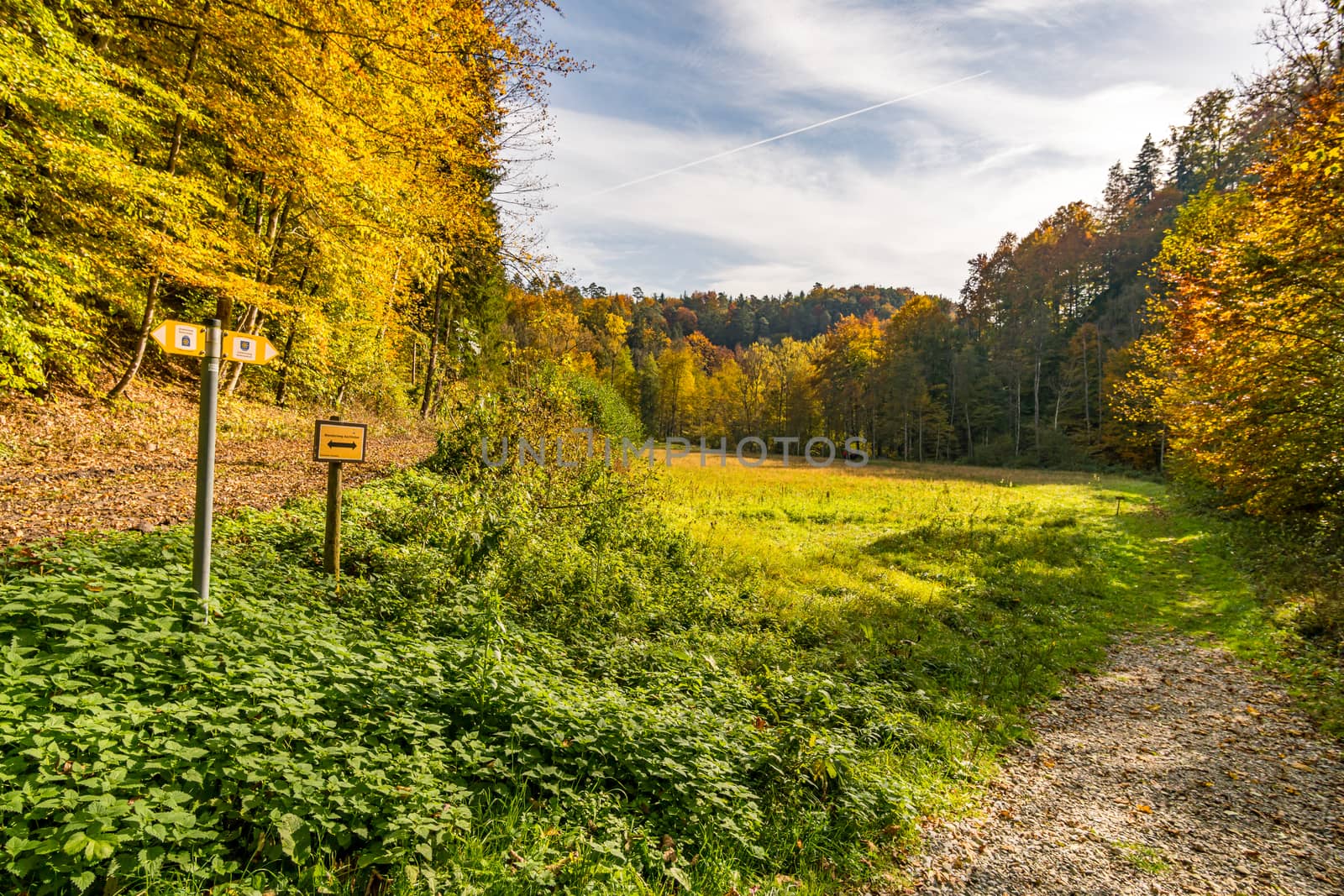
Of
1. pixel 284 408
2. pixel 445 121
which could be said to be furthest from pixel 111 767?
pixel 284 408

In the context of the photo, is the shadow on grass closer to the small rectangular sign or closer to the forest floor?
the small rectangular sign

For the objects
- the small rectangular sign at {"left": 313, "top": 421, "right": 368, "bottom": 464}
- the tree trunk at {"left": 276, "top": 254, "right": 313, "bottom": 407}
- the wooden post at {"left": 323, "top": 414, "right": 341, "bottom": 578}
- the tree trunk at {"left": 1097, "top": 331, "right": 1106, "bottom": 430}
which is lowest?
the wooden post at {"left": 323, "top": 414, "right": 341, "bottom": 578}

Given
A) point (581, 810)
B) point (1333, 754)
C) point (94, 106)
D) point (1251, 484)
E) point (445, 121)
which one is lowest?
point (1333, 754)

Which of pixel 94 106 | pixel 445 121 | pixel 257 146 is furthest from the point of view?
pixel 445 121

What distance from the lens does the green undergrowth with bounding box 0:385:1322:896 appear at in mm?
2615

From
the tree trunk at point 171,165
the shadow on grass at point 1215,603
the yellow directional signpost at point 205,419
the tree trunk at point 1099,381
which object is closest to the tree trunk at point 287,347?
the tree trunk at point 171,165

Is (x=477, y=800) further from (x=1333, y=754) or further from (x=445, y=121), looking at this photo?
(x=445, y=121)

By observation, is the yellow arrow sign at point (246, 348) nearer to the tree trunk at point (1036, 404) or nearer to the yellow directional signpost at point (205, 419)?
the yellow directional signpost at point (205, 419)

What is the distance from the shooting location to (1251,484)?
12.5m

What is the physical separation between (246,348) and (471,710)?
3342 millimetres

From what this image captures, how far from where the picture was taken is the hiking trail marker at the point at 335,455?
224 inches

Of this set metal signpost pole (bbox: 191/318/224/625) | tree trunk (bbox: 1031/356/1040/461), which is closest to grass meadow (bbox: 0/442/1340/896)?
metal signpost pole (bbox: 191/318/224/625)

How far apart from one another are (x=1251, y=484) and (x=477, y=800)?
16879mm

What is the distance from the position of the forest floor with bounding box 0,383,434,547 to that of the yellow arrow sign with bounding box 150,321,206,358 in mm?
3029
